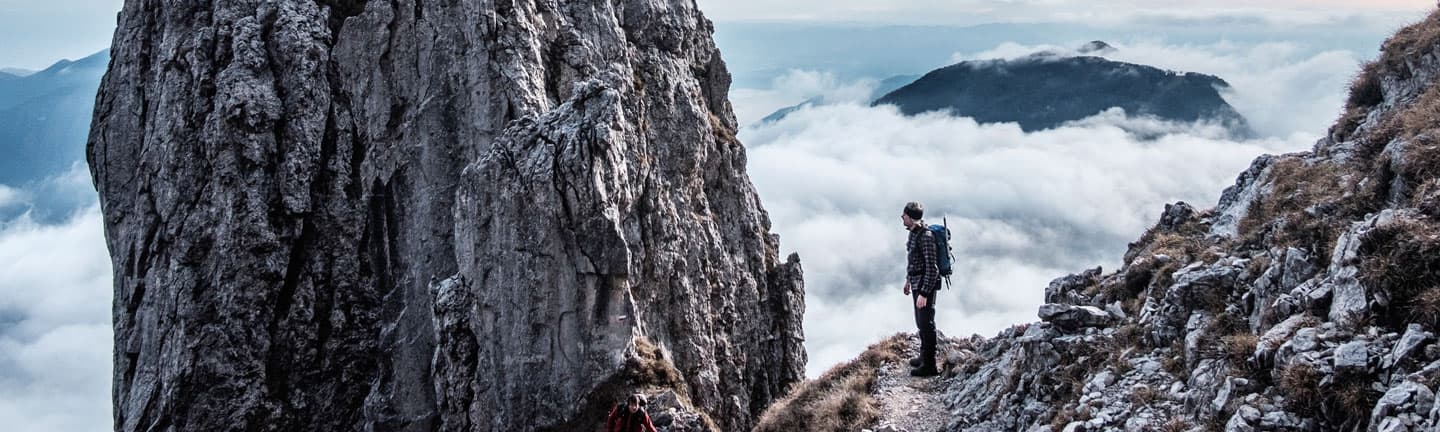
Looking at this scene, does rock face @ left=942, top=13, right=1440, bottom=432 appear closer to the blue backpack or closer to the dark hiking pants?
the dark hiking pants

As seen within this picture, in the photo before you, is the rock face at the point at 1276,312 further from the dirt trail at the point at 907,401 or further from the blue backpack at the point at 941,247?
the blue backpack at the point at 941,247

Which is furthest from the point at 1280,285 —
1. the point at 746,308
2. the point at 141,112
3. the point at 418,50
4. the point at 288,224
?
the point at 141,112

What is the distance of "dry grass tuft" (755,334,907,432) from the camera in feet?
76.2

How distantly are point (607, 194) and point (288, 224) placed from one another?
52.4 ft

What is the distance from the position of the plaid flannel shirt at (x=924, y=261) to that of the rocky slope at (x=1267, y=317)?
2.71 metres

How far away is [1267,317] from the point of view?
15422 millimetres

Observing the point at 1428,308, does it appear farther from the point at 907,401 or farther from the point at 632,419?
the point at 632,419

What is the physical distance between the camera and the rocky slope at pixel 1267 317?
41.8ft

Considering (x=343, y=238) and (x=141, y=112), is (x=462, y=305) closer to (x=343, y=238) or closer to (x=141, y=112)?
(x=343, y=238)

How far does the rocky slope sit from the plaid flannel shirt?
2.71 metres

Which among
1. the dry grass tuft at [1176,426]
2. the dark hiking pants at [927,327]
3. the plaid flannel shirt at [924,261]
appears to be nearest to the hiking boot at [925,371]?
the dark hiking pants at [927,327]

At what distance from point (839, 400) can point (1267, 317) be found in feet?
37.5

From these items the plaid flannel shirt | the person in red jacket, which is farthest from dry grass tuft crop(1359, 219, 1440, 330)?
the person in red jacket

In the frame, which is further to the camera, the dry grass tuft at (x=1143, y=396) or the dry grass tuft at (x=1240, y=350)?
the dry grass tuft at (x=1143, y=396)
